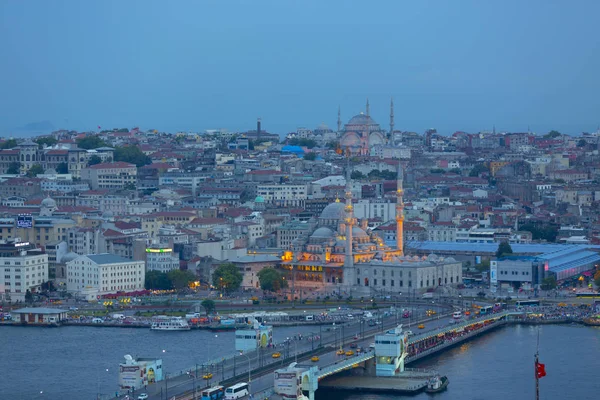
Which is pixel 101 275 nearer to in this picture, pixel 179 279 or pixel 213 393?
pixel 179 279

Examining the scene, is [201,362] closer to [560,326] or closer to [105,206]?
[560,326]

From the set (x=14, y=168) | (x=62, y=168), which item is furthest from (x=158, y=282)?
(x=14, y=168)

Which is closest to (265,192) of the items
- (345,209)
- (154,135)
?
(345,209)

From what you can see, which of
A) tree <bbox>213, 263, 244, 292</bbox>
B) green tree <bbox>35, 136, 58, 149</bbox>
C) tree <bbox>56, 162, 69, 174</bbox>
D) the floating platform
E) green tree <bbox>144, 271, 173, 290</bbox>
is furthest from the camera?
green tree <bbox>35, 136, 58, 149</bbox>

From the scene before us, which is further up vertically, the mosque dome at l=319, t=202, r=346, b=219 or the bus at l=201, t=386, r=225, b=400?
the mosque dome at l=319, t=202, r=346, b=219

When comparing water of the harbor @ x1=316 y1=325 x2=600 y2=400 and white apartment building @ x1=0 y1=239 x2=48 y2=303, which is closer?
water of the harbor @ x1=316 y1=325 x2=600 y2=400

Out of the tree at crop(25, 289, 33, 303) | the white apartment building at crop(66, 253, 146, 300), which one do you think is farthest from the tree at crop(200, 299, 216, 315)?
the tree at crop(25, 289, 33, 303)

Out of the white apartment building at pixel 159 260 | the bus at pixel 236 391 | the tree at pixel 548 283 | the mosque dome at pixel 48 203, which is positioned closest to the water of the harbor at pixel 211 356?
the bus at pixel 236 391

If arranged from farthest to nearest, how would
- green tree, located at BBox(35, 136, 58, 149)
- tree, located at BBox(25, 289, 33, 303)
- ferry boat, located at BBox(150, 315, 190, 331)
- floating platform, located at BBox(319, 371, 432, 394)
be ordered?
green tree, located at BBox(35, 136, 58, 149)
tree, located at BBox(25, 289, 33, 303)
ferry boat, located at BBox(150, 315, 190, 331)
floating platform, located at BBox(319, 371, 432, 394)

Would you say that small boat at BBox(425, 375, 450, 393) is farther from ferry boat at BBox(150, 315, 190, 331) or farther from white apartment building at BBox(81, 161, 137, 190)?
white apartment building at BBox(81, 161, 137, 190)
